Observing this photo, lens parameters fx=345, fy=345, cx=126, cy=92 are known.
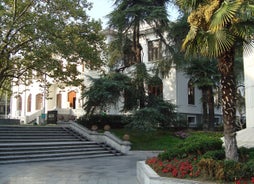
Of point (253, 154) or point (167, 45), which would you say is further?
point (167, 45)

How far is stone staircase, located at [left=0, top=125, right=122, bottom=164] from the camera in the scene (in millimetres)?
16953

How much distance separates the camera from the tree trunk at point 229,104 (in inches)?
340

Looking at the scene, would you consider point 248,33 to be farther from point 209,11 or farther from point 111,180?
point 111,180

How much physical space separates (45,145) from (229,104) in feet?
42.3

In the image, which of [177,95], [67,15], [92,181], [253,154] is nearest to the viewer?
[253,154]

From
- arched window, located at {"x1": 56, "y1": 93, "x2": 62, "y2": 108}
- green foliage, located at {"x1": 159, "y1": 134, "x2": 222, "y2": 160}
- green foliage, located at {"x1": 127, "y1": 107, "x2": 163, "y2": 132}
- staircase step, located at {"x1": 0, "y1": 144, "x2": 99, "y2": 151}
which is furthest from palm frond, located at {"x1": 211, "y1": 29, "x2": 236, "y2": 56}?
arched window, located at {"x1": 56, "y1": 93, "x2": 62, "y2": 108}

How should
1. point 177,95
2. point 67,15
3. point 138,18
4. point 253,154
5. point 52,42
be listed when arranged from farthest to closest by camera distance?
point 177,95 → point 138,18 → point 67,15 → point 52,42 → point 253,154

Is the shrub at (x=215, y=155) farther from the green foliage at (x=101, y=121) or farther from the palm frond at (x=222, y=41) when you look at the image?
the green foliage at (x=101, y=121)

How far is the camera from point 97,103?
2400 centimetres

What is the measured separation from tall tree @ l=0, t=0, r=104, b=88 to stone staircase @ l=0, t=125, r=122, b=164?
3935 millimetres

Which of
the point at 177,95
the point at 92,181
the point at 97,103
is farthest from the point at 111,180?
the point at 177,95

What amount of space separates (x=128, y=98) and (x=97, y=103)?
240cm

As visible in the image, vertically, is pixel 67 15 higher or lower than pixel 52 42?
higher

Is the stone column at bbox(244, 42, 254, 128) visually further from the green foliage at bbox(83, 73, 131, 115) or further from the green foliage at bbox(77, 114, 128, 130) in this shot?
the green foliage at bbox(77, 114, 128, 130)
